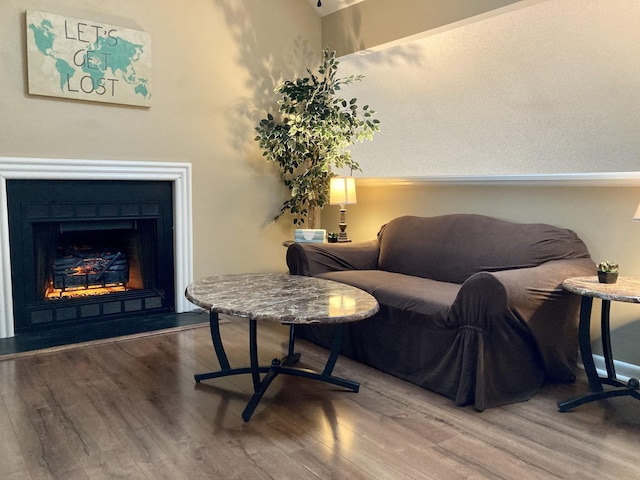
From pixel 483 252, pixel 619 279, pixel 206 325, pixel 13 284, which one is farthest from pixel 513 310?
pixel 13 284

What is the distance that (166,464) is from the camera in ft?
6.50

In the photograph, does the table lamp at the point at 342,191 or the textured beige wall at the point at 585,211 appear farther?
the table lamp at the point at 342,191

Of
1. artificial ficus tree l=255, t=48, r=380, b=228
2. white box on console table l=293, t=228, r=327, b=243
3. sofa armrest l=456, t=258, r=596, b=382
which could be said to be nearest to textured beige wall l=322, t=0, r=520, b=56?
artificial ficus tree l=255, t=48, r=380, b=228

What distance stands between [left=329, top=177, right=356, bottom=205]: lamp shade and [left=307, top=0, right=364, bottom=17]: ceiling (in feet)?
5.04

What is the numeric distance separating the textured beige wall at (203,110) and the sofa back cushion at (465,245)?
1.22 m

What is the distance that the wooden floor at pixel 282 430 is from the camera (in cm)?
197

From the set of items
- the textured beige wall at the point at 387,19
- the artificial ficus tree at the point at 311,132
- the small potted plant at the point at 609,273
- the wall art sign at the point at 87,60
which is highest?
the textured beige wall at the point at 387,19

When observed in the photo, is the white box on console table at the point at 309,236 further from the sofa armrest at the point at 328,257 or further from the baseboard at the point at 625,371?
the baseboard at the point at 625,371

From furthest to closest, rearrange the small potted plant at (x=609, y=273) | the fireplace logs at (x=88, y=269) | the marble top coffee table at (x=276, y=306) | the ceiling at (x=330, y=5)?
the ceiling at (x=330, y=5) < the fireplace logs at (x=88, y=269) < the small potted plant at (x=609, y=273) < the marble top coffee table at (x=276, y=306)

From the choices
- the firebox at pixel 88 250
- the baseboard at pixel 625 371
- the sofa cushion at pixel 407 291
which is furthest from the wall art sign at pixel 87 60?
the baseboard at pixel 625 371

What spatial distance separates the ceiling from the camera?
4449 mm

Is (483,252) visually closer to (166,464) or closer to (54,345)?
(166,464)

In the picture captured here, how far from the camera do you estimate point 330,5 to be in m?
4.56

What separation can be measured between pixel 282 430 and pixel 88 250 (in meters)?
2.51
